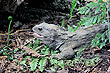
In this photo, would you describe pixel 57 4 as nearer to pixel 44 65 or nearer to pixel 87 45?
pixel 87 45

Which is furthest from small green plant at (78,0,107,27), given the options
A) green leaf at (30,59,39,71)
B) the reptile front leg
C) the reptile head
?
green leaf at (30,59,39,71)

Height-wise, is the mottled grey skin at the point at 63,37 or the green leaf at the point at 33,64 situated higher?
the mottled grey skin at the point at 63,37

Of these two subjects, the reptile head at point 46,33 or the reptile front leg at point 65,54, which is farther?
the reptile head at point 46,33

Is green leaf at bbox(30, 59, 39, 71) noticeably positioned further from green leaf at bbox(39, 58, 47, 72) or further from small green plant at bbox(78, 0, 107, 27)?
small green plant at bbox(78, 0, 107, 27)

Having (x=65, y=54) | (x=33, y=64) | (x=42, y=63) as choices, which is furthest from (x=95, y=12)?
(x=33, y=64)

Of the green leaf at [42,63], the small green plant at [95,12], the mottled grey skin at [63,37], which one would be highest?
the small green plant at [95,12]

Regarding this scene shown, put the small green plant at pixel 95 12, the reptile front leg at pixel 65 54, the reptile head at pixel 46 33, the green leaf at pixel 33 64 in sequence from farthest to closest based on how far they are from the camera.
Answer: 1. the reptile head at pixel 46 33
2. the reptile front leg at pixel 65 54
3. the green leaf at pixel 33 64
4. the small green plant at pixel 95 12

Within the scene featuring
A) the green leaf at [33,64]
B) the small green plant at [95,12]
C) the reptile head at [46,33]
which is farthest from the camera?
the reptile head at [46,33]

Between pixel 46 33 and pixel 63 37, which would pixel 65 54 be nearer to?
pixel 63 37

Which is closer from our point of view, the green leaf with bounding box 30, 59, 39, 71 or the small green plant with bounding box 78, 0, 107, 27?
the small green plant with bounding box 78, 0, 107, 27

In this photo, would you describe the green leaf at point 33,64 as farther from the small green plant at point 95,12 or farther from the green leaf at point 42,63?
the small green plant at point 95,12

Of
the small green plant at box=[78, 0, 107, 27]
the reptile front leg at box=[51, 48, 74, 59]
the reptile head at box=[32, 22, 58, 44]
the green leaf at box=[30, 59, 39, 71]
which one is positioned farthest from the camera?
the reptile head at box=[32, 22, 58, 44]

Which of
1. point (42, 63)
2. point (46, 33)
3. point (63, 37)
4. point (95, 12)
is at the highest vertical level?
point (95, 12)

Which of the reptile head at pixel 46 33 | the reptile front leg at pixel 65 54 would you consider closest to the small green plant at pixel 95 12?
the reptile front leg at pixel 65 54
